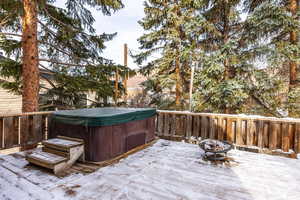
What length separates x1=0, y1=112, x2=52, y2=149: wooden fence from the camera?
282 cm

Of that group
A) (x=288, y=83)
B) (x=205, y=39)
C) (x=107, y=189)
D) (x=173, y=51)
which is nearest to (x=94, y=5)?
(x=173, y=51)

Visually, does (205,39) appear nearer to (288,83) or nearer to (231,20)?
(231,20)

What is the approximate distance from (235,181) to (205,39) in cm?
578

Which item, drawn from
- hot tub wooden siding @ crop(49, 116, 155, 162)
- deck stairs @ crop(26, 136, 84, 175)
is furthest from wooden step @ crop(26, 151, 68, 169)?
hot tub wooden siding @ crop(49, 116, 155, 162)

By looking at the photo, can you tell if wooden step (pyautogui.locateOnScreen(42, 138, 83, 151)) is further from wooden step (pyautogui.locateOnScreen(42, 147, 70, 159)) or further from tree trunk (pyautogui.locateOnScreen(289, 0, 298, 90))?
tree trunk (pyautogui.locateOnScreen(289, 0, 298, 90))

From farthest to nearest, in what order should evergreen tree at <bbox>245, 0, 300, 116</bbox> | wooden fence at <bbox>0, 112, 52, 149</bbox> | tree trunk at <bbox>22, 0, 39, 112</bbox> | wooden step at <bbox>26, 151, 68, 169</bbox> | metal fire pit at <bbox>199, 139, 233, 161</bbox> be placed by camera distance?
evergreen tree at <bbox>245, 0, 300, 116</bbox>, tree trunk at <bbox>22, 0, 39, 112</bbox>, wooden fence at <bbox>0, 112, 52, 149</bbox>, metal fire pit at <bbox>199, 139, 233, 161</bbox>, wooden step at <bbox>26, 151, 68, 169</bbox>

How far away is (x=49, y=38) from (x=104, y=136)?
4962 mm

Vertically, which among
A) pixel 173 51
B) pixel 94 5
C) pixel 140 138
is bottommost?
pixel 140 138

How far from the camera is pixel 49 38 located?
535 centimetres

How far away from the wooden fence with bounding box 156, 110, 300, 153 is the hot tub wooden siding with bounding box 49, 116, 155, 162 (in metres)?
1.23

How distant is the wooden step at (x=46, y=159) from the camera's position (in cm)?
209

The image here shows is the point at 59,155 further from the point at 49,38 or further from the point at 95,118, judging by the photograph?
the point at 49,38

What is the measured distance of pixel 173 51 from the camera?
21.4 ft

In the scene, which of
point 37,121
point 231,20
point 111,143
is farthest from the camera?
point 231,20
